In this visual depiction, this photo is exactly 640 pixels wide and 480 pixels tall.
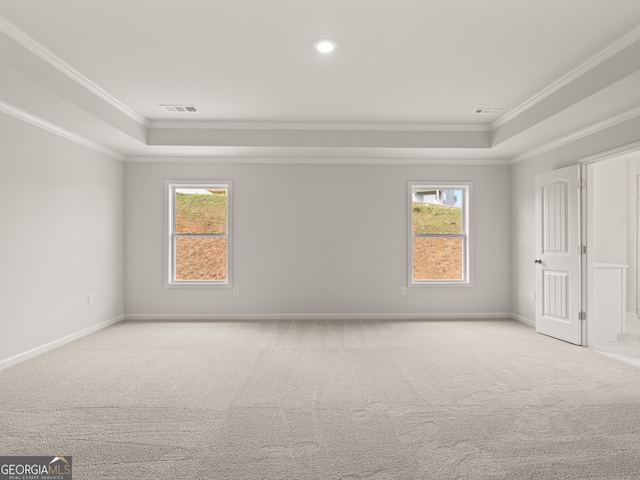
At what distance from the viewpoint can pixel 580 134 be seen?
186 inches

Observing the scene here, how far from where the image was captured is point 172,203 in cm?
640

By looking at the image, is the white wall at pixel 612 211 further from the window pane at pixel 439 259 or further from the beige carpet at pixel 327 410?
Result: the beige carpet at pixel 327 410

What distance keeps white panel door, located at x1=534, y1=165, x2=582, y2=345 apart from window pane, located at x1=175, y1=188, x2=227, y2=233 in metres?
4.46

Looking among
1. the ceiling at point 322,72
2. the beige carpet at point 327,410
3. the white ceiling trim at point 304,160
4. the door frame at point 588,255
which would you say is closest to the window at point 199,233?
the white ceiling trim at point 304,160

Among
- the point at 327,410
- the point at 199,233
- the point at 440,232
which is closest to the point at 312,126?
the point at 199,233

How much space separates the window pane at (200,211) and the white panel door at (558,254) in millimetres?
4464

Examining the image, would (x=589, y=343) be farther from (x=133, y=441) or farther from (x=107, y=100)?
(x=107, y=100)

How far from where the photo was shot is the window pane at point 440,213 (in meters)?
6.56

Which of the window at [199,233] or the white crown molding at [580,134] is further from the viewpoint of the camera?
the window at [199,233]

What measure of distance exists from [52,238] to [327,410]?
12.1ft

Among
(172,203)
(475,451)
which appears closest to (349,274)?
(172,203)

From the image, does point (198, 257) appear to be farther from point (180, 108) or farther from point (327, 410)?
point (327, 410)

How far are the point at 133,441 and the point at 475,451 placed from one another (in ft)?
6.31

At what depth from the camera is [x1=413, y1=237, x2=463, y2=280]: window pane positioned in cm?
655
